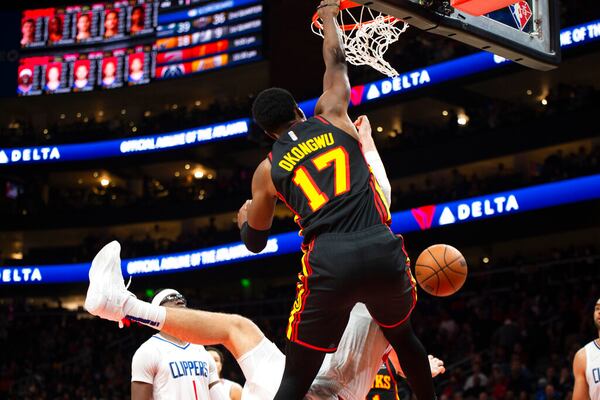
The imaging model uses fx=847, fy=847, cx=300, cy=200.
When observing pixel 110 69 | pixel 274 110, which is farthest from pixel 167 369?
pixel 110 69

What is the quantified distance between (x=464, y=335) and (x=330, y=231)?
13.9m

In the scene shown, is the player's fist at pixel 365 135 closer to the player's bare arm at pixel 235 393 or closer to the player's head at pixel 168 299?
the player's head at pixel 168 299

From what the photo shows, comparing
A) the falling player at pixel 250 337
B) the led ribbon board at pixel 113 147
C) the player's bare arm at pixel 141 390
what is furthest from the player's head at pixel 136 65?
the falling player at pixel 250 337

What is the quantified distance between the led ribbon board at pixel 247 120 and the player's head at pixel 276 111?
54.3 ft

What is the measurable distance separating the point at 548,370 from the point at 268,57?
1632 centimetres

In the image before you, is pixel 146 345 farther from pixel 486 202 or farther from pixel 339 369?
pixel 486 202

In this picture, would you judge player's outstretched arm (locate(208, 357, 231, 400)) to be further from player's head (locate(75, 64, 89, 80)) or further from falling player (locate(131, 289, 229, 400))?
player's head (locate(75, 64, 89, 80))

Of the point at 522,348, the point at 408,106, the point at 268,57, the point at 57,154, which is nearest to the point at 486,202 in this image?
the point at 522,348

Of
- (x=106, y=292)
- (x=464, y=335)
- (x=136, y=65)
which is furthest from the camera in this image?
(x=136, y=65)

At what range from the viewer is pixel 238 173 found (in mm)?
28562

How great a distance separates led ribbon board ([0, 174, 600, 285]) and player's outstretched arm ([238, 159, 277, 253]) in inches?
617

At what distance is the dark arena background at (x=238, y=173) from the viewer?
746 inches

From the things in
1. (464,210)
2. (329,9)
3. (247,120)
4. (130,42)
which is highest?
(130,42)

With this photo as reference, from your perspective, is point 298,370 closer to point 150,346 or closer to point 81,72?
point 150,346
